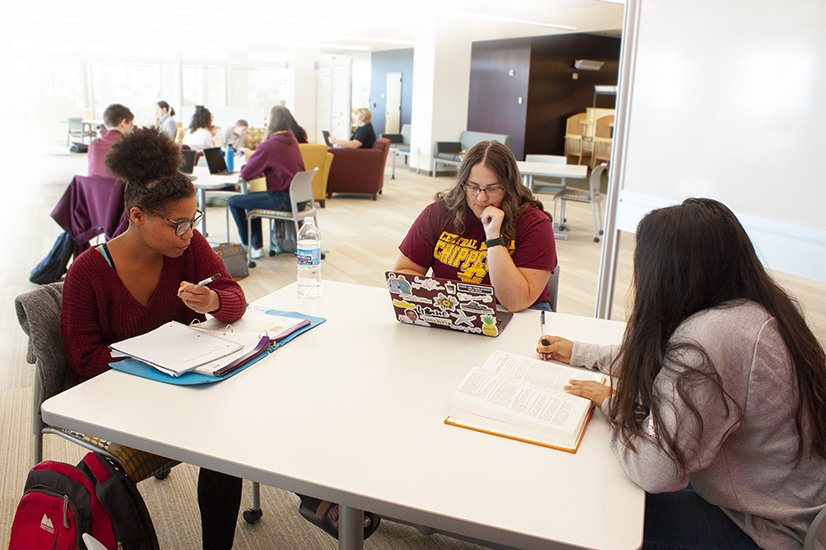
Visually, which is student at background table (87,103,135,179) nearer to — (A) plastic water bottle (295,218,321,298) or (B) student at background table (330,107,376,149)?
(A) plastic water bottle (295,218,321,298)

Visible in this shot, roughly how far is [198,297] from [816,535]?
155 centimetres

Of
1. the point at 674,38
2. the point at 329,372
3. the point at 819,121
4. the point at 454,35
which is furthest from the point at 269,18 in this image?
the point at 329,372

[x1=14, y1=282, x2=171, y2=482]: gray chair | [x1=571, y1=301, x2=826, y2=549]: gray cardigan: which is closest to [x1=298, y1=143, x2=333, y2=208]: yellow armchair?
[x1=14, y1=282, x2=171, y2=482]: gray chair

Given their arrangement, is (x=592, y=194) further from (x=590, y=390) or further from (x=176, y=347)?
(x=176, y=347)

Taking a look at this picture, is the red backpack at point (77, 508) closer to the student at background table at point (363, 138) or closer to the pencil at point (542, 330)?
the pencil at point (542, 330)

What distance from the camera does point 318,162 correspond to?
8094 mm

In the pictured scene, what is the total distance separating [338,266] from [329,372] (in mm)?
4190

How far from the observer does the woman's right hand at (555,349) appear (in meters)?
1.84

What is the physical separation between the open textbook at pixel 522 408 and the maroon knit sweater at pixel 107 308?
2.75 feet

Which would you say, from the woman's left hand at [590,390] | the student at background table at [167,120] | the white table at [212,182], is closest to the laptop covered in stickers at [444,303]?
the woman's left hand at [590,390]

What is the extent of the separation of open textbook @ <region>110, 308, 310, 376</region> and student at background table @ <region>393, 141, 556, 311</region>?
697 mm

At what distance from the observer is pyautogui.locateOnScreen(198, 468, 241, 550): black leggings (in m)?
1.89

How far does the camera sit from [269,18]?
37.4 ft

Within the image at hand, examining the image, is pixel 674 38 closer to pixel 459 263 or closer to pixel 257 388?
pixel 459 263
